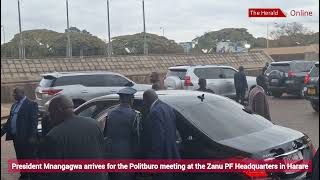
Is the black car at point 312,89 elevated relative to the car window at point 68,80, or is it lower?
lower

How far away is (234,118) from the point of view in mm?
5762

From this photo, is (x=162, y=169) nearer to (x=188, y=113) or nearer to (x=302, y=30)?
(x=188, y=113)

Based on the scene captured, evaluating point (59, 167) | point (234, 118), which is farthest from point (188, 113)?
point (59, 167)

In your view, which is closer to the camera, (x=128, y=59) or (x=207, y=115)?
(x=207, y=115)

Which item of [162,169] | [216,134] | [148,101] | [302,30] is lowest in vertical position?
[162,169]

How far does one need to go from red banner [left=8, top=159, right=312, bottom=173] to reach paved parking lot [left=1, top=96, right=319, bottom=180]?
355 cm

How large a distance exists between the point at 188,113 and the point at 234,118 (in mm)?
665

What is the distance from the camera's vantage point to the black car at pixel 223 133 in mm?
4836

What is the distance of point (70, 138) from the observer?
4258 millimetres

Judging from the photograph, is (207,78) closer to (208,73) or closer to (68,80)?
(208,73)

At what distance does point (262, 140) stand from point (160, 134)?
109 centimetres

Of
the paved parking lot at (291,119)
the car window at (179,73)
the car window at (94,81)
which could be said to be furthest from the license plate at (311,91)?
the car window at (94,81)

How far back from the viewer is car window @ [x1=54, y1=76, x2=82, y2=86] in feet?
54.5

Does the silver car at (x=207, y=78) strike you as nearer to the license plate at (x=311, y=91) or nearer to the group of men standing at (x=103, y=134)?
the license plate at (x=311, y=91)
